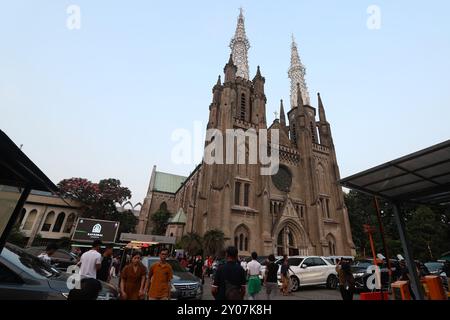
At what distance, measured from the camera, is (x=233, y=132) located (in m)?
30.2

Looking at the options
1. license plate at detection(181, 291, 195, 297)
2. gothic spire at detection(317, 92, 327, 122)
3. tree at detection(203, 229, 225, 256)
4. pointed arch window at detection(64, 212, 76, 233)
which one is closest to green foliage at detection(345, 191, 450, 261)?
gothic spire at detection(317, 92, 327, 122)

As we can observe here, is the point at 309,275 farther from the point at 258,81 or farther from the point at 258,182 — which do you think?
the point at 258,81

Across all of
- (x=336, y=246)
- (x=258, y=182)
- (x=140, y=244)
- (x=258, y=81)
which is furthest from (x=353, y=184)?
(x=258, y=81)

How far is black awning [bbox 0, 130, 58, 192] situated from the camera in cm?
308

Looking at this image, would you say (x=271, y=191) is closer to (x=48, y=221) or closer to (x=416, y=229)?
(x=416, y=229)

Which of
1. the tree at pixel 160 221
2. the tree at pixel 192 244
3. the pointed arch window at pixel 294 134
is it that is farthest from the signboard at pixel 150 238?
the pointed arch window at pixel 294 134

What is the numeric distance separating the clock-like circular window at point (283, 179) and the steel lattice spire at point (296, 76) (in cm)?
1707

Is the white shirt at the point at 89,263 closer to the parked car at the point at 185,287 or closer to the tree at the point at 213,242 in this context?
the parked car at the point at 185,287

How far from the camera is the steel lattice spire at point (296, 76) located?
45694 millimetres

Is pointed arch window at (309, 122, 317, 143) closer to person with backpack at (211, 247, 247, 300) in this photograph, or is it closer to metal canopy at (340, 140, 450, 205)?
metal canopy at (340, 140, 450, 205)

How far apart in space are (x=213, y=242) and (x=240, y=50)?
1463 inches

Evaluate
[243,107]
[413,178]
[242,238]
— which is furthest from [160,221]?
[413,178]
